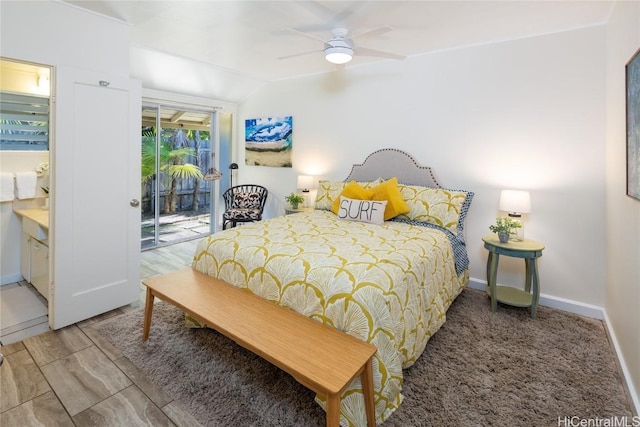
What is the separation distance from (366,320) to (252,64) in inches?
150

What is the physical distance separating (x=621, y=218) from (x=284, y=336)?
243 centimetres

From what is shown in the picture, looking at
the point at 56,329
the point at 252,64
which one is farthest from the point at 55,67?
the point at 252,64

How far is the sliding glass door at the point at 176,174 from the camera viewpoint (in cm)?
484

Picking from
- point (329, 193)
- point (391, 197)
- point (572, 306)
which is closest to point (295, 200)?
point (329, 193)

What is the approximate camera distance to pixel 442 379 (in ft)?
6.66

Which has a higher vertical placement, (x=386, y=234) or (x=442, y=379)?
(x=386, y=234)

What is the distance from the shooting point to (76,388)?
6.38 feet

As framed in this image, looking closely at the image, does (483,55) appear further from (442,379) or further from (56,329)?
(56,329)

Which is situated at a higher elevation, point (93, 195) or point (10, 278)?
point (93, 195)

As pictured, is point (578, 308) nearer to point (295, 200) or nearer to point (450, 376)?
point (450, 376)

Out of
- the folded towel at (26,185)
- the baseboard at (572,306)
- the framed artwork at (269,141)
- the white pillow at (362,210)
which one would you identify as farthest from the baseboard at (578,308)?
the folded towel at (26,185)

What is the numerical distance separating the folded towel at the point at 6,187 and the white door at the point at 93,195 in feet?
4.63

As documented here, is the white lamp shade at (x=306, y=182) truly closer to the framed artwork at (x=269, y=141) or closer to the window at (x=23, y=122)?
the framed artwork at (x=269, y=141)

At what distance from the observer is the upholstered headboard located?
371cm
